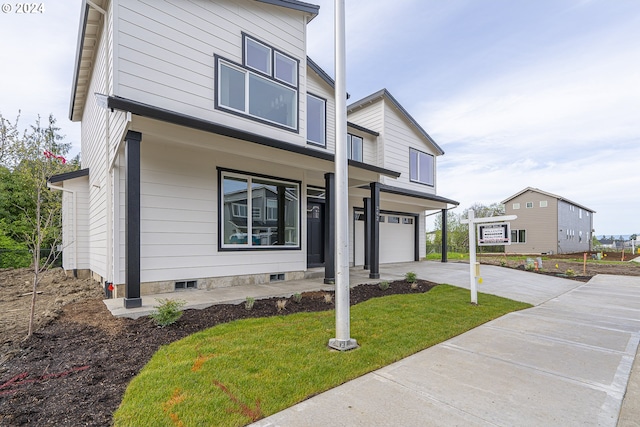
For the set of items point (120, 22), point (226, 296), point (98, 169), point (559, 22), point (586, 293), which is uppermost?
point (559, 22)

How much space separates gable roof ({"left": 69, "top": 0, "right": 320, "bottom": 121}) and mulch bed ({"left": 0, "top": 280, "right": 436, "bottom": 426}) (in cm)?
559

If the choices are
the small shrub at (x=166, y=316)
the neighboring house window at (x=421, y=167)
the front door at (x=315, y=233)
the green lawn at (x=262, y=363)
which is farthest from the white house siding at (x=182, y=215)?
the neighboring house window at (x=421, y=167)

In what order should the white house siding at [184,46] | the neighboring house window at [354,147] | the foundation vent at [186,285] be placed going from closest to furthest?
1. the white house siding at [184,46]
2. the foundation vent at [186,285]
3. the neighboring house window at [354,147]

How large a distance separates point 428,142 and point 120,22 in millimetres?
12385

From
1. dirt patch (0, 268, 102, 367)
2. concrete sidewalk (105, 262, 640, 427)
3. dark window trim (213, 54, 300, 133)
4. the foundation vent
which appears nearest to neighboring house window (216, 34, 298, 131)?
dark window trim (213, 54, 300, 133)

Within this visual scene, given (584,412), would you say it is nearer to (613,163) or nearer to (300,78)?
(300,78)

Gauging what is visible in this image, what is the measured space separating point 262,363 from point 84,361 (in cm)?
181

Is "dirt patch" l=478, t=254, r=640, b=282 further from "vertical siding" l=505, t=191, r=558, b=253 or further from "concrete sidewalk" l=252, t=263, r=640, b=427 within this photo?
"vertical siding" l=505, t=191, r=558, b=253

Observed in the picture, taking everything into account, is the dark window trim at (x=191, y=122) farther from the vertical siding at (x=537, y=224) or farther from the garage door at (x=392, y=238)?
the vertical siding at (x=537, y=224)

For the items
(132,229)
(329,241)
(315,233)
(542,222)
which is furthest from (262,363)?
(542,222)

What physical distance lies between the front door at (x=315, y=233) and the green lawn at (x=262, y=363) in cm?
452

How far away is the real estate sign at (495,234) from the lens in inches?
242

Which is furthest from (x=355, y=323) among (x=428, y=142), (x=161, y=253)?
(x=428, y=142)

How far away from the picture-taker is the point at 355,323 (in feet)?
14.8
